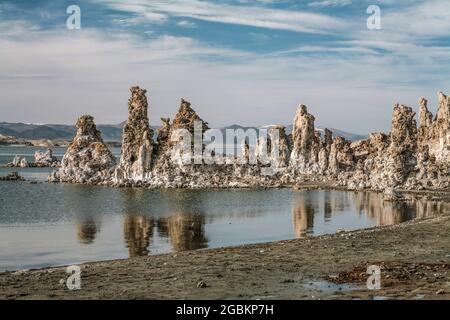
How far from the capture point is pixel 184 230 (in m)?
49.1

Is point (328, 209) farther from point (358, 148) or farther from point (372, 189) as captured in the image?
point (358, 148)

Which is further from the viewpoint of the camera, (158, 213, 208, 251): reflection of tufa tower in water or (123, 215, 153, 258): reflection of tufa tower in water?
(158, 213, 208, 251): reflection of tufa tower in water

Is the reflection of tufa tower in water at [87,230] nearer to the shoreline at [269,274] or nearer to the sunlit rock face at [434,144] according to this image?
the shoreline at [269,274]

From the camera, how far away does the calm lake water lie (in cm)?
3928

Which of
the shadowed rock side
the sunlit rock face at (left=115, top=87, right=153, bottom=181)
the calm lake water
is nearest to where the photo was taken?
the calm lake water

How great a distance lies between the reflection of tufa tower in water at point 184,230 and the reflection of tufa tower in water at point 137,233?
3.97 ft

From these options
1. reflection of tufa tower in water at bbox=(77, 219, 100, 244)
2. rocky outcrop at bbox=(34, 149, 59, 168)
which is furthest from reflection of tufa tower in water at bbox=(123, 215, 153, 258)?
rocky outcrop at bbox=(34, 149, 59, 168)

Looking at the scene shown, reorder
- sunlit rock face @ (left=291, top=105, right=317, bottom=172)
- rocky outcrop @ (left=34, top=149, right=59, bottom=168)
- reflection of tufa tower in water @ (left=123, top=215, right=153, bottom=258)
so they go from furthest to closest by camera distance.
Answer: rocky outcrop @ (left=34, top=149, right=59, bottom=168), sunlit rock face @ (left=291, top=105, right=317, bottom=172), reflection of tufa tower in water @ (left=123, top=215, right=153, bottom=258)

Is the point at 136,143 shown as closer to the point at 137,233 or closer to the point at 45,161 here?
the point at 137,233

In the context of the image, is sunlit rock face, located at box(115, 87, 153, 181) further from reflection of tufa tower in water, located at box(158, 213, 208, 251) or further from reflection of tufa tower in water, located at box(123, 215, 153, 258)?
reflection of tufa tower in water, located at box(123, 215, 153, 258)

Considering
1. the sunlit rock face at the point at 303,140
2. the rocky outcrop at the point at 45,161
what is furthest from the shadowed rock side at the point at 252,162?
the rocky outcrop at the point at 45,161

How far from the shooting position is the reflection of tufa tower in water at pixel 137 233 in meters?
38.0

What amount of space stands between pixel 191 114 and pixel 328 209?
4469 centimetres
